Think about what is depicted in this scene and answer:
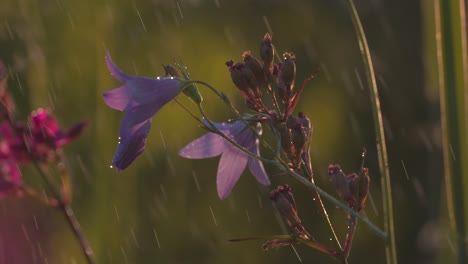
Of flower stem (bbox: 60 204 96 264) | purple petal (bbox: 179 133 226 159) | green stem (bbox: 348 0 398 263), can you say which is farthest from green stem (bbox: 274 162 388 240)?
flower stem (bbox: 60 204 96 264)

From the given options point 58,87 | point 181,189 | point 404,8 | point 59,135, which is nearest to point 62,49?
point 58,87

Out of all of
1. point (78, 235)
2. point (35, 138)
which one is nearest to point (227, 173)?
point (78, 235)

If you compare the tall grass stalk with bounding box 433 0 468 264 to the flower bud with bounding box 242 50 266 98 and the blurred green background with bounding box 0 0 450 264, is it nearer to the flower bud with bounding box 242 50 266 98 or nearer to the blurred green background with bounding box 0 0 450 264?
the flower bud with bounding box 242 50 266 98

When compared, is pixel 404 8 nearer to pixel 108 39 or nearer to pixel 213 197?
pixel 213 197

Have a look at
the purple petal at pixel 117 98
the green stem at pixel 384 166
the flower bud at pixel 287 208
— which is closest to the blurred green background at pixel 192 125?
the purple petal at pixel 117 98

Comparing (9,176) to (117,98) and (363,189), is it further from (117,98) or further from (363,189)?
(363,189)

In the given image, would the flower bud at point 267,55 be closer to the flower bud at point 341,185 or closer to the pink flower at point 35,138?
the flower bud at point 341,185
